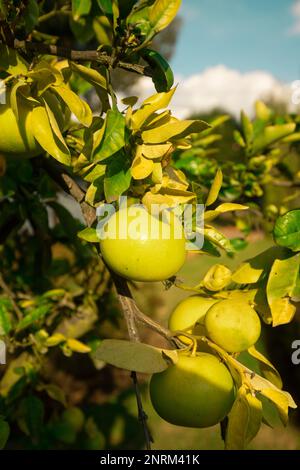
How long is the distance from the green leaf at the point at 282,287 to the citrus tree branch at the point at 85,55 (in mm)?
391

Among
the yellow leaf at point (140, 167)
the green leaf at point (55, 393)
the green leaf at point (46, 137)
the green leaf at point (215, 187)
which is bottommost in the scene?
the green leaf at point (55, 393)

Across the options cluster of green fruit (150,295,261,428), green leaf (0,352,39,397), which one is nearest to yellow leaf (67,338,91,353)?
green leaf (0,352,39,397)

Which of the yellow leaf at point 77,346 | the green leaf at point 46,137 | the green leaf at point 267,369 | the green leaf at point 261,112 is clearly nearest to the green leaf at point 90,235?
the green leaf at point 46,137

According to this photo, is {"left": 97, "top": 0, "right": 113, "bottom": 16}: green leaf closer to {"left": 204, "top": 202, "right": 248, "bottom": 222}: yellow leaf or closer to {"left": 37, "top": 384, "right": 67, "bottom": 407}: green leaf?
{"left": 204, "top": 202, "right": 248, "bottom": 222}: yellow leaf

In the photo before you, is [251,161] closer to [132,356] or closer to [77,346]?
[77,346]

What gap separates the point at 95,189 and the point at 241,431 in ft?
1.45

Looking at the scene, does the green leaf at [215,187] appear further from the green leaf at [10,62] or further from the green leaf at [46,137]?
the green leaf at [10,62]

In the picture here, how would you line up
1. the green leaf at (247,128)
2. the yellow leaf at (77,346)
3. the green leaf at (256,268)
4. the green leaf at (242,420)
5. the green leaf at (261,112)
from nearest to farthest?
the green leaf at (242,420) < the green leaf at (256,268) < the yellow leaf at (77,346) < the green leaf at (247,128) < the green leaf at (261,112)

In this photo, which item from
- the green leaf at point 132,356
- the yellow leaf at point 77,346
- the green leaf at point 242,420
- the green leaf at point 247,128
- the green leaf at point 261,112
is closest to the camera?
the green leaf at point 132,356

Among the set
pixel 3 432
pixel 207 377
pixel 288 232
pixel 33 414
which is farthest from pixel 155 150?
pixel 33 414

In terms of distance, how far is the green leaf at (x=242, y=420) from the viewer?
727 mm

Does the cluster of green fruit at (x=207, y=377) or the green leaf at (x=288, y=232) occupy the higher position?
the green leaf at (x=288, y=232)

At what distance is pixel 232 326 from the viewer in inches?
29.0

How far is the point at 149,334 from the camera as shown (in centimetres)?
434
